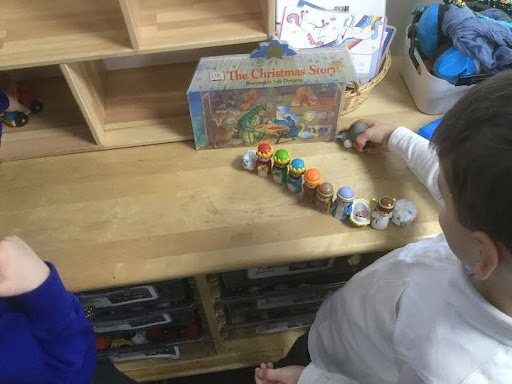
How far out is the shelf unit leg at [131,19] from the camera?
2.39 ft

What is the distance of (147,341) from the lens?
1200mm

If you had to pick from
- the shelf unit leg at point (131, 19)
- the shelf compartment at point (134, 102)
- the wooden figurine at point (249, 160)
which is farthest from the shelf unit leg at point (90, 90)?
the wooden figurine at point (249, 160)

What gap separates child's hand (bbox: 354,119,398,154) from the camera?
3.02ft

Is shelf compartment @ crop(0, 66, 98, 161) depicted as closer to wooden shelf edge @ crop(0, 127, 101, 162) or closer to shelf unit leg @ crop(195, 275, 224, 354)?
wooden shelf edge @ crop(0, 127, 101, 162)

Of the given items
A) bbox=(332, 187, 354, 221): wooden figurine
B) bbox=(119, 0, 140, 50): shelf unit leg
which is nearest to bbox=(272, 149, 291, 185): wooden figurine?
bbox=(332, 187, 354, 221): wooden figurine

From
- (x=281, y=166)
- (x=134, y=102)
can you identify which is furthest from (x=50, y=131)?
(x=281, y=166)

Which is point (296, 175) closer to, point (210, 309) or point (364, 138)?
point (364, 138)

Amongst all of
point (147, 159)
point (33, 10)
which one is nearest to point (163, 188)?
point (147, 159)

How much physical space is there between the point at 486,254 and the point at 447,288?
0.14 metres

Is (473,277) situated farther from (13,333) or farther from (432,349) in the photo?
(13,333)

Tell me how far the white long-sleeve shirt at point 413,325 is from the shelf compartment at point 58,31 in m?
0.57

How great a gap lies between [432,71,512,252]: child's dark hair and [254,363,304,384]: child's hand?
0.46m

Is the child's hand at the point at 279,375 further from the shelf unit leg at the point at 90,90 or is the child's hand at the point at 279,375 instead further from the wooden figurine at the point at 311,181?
the shelf unit leg at the point at 90,90

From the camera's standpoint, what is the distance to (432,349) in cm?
59
